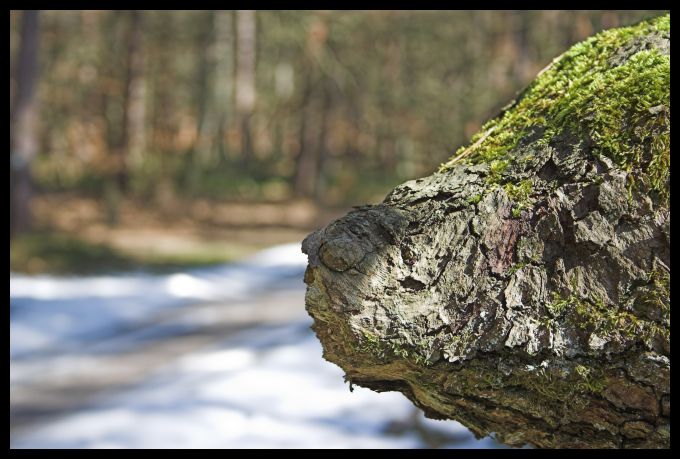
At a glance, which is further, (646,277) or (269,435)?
(269,435)

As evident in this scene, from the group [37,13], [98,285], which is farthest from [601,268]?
[37,13]

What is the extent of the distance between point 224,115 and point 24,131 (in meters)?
10.6

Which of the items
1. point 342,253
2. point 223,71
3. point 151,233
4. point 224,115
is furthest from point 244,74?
point 342,253

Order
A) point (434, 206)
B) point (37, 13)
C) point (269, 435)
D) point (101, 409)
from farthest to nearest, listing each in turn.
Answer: point (37, 13) → point (101, 409) → point (269, 435) → point (434, 206)

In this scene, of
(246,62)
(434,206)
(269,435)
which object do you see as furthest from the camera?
(246,62)

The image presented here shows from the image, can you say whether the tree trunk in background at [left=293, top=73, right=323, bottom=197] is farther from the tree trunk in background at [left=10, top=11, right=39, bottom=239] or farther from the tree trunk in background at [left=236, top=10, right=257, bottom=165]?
the tree trunk in background at [left=10, top=11, right=39, bottom=239]

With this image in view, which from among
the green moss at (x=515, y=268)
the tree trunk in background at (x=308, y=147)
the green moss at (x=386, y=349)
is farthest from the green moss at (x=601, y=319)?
the tree trunk in background at (x=308, y=147)

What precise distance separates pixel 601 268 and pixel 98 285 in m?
9.25

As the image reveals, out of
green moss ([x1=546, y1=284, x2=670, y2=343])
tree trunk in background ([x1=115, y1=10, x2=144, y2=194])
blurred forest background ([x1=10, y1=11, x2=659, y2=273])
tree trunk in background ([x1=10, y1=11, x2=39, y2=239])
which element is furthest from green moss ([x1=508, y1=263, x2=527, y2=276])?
tree trunk in background ([x1=115, y1=10, x2=144, y2=194])

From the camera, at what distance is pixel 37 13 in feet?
37.3

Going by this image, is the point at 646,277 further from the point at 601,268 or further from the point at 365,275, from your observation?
the point at 365,275

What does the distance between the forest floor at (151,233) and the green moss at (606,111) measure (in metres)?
9.43

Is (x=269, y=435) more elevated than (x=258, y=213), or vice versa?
(x=258, y=213)

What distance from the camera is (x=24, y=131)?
11.5 meters
